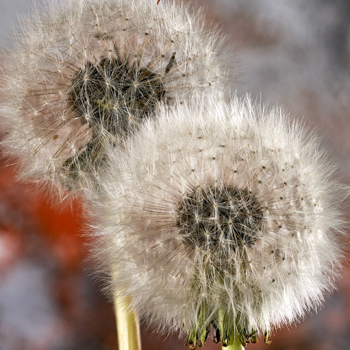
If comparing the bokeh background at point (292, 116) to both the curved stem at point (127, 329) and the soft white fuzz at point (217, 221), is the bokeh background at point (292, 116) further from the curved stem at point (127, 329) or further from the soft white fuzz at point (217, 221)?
the soft white fuzz at point (217, 221)

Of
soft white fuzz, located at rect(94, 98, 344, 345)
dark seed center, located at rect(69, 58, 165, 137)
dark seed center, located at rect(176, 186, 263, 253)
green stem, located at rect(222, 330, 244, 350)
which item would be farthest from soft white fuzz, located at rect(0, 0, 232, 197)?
green stem, located at rect(222, 330, 244, 350)

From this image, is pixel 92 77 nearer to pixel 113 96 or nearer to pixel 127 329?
pixel 113 96

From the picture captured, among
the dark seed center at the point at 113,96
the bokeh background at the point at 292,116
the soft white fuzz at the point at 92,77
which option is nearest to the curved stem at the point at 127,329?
the bokeh background at the point at 292,116

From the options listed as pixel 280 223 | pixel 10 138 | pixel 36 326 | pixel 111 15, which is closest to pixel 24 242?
pixel 36 326

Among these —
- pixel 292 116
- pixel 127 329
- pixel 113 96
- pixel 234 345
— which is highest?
pixel 292 116

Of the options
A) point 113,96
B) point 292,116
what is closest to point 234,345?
point 113,96

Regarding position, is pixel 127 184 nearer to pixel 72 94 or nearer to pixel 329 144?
pixel 72 94
